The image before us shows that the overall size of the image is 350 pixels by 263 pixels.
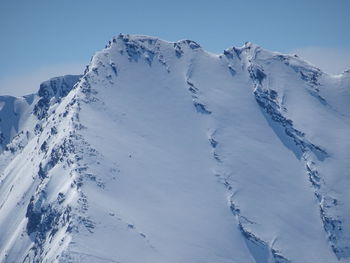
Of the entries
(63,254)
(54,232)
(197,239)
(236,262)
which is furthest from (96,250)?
(236,262)

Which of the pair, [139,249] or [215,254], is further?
[215,254]

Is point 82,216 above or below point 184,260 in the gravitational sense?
above

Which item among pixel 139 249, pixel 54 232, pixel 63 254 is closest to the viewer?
pixel 63 254

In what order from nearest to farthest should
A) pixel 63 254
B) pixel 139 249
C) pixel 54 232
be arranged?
1. pixel 63 254
2. pixel 139 249
3. pixel 54 232

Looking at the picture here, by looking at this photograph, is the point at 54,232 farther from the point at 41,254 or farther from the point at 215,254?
the point at 215,254

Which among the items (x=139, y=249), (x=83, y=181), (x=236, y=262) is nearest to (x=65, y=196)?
(x=83, y=181)

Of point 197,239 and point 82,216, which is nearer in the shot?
point 82,216

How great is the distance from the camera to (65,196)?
197 metres

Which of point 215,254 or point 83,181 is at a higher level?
Answer: point 83,181

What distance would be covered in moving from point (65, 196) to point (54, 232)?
14.3 metres

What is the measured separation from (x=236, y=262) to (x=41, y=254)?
2987 inches

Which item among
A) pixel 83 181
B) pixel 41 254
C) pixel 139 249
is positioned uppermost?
pixel 83 181

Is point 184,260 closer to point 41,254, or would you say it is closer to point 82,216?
point 82,216

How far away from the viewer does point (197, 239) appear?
7776 inches
